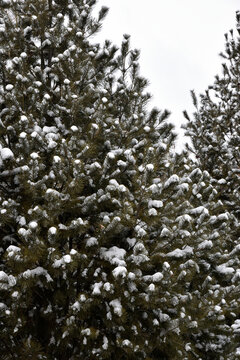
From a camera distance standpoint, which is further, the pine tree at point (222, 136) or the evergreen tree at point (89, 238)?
the pine tree at point (222, 136)

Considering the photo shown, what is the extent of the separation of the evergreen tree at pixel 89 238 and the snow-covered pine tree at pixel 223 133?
11.1ft

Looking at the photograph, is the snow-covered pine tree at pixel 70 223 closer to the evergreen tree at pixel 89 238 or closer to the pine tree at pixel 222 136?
the evergreen tree at pixel 89 238

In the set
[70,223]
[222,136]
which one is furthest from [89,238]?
[222,136]

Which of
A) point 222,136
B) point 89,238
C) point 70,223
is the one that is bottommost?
point 89,238

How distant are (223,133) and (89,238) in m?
6.44

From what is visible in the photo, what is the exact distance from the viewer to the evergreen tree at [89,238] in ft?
10.4

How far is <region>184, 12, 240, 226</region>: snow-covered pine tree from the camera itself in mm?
7906

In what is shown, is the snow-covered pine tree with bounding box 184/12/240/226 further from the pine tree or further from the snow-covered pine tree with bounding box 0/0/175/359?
the snow-covered pine tree with bounding box 0/0/175/359

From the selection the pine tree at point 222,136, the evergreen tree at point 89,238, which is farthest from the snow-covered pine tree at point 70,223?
the pine tree at point 222,136

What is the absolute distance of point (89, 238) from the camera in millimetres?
3527

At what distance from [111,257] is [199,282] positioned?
1588 millimetres

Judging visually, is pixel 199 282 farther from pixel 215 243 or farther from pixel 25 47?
pixel 25 47

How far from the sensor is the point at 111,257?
3416 mm

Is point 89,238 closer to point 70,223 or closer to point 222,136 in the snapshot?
point 70,223
